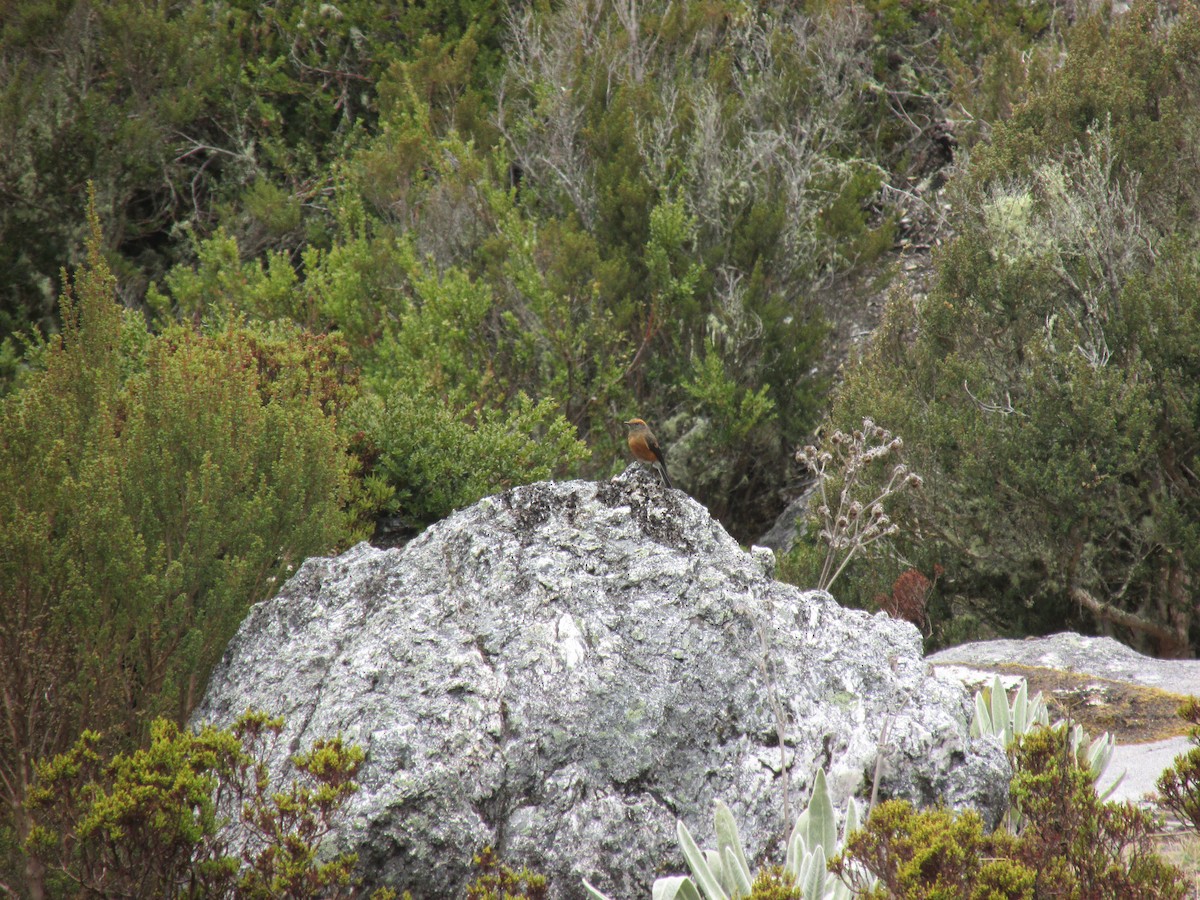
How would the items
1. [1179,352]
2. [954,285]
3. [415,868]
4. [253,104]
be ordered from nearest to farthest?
[415,868] → [1179,352] → [954,285] → [253,104]

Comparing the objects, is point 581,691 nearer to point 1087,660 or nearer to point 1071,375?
point 1087,660

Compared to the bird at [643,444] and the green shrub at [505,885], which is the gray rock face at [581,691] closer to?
the green shrub at [505,885]

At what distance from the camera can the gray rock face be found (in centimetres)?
303

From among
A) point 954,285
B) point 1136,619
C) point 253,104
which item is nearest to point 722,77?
point 954,285

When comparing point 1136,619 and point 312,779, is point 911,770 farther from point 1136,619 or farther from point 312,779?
point 1136,619

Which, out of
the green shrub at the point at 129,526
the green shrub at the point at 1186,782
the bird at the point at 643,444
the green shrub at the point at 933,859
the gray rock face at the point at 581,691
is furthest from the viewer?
the bird at the point at 643,444

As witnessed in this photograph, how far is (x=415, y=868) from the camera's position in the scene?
9.60 ft

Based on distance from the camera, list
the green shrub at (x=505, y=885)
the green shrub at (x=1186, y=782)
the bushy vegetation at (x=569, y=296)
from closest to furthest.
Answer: the green shrub at (x=505, y=885)
the green shrub at (x=1186, y=782)
the bushy vegetation at (x=569, y=296)

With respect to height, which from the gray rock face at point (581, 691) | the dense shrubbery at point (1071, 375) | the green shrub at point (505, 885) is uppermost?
the green shrub at point (505, 885)

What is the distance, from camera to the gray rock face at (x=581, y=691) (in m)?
3.03

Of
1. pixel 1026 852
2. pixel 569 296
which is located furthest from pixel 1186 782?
pixel 569 296

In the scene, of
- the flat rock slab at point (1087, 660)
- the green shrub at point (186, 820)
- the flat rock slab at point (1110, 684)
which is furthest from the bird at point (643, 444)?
the green shrub at point (186, 820)

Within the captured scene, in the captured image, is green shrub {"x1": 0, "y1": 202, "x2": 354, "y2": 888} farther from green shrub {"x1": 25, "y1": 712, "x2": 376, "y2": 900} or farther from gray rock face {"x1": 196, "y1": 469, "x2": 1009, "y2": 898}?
green shrub {"x1": 25, "y1": 712, "x2": 376, "y2": 900}

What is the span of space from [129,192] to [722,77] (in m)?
7.73
